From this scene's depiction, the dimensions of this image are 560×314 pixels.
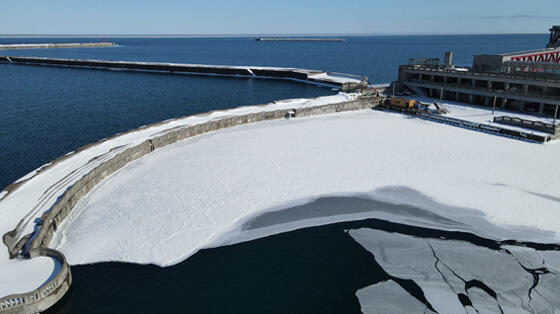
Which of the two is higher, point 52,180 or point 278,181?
point 52,180

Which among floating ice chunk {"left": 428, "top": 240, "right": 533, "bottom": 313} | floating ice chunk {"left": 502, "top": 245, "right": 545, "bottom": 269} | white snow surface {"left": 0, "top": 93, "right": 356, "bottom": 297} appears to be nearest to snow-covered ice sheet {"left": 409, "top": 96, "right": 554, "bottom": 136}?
floating ice chunk {"left": 502, "top": 245, "right": 545, "bottom": 269}

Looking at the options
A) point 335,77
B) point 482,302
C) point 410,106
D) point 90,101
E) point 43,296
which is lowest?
point 482,302

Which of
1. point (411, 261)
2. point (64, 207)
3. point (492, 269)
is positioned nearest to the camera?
point (492, 269)

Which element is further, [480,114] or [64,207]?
[480,114]

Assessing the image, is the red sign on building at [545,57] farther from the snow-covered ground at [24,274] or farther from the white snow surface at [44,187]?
the snow-covered ground at [24,274]

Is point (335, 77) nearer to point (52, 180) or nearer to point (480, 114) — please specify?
point (480, 114)

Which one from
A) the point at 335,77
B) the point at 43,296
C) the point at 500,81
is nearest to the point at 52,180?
the point at 43,296

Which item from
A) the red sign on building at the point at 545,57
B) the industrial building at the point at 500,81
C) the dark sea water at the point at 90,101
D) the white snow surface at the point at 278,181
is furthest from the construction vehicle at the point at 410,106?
the dark sea water at the point at 90,101
